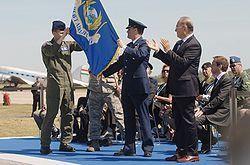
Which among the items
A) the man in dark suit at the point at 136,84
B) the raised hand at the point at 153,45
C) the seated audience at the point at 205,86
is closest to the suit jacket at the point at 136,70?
the man in dark suit at the point at 136,84

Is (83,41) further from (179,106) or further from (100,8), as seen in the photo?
(179,106)

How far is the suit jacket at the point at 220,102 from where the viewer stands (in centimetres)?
1030

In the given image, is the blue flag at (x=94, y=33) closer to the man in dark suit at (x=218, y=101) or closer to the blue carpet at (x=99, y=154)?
the blue carpet at (x=99, y=154)

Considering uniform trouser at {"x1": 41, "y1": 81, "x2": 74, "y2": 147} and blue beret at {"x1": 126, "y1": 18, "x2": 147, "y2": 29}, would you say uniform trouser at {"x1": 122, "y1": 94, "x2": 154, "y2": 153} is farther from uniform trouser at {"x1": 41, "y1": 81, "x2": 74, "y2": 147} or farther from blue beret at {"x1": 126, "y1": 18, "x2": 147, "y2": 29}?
uniform trouser at {"x1": 41, "y1": 81, "x2": 74, "y2": 147}

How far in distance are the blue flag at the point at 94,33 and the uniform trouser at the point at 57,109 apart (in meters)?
0.65

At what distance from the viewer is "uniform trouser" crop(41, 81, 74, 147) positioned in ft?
35.5

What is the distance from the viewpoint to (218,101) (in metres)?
10.3

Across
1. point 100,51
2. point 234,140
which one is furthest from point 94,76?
point 234,140

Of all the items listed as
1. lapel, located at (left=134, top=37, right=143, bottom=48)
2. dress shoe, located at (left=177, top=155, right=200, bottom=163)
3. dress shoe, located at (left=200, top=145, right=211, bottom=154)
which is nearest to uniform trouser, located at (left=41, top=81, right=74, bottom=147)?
lapel, located at (left=134, top=37, right=143, bottom=48)

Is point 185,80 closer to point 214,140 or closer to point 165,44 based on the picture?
point 165,44

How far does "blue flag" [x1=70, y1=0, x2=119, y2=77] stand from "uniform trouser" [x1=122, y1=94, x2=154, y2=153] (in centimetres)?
88

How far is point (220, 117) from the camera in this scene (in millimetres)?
10344

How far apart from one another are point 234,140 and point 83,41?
7.17 m

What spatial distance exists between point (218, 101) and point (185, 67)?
129 centimetres
